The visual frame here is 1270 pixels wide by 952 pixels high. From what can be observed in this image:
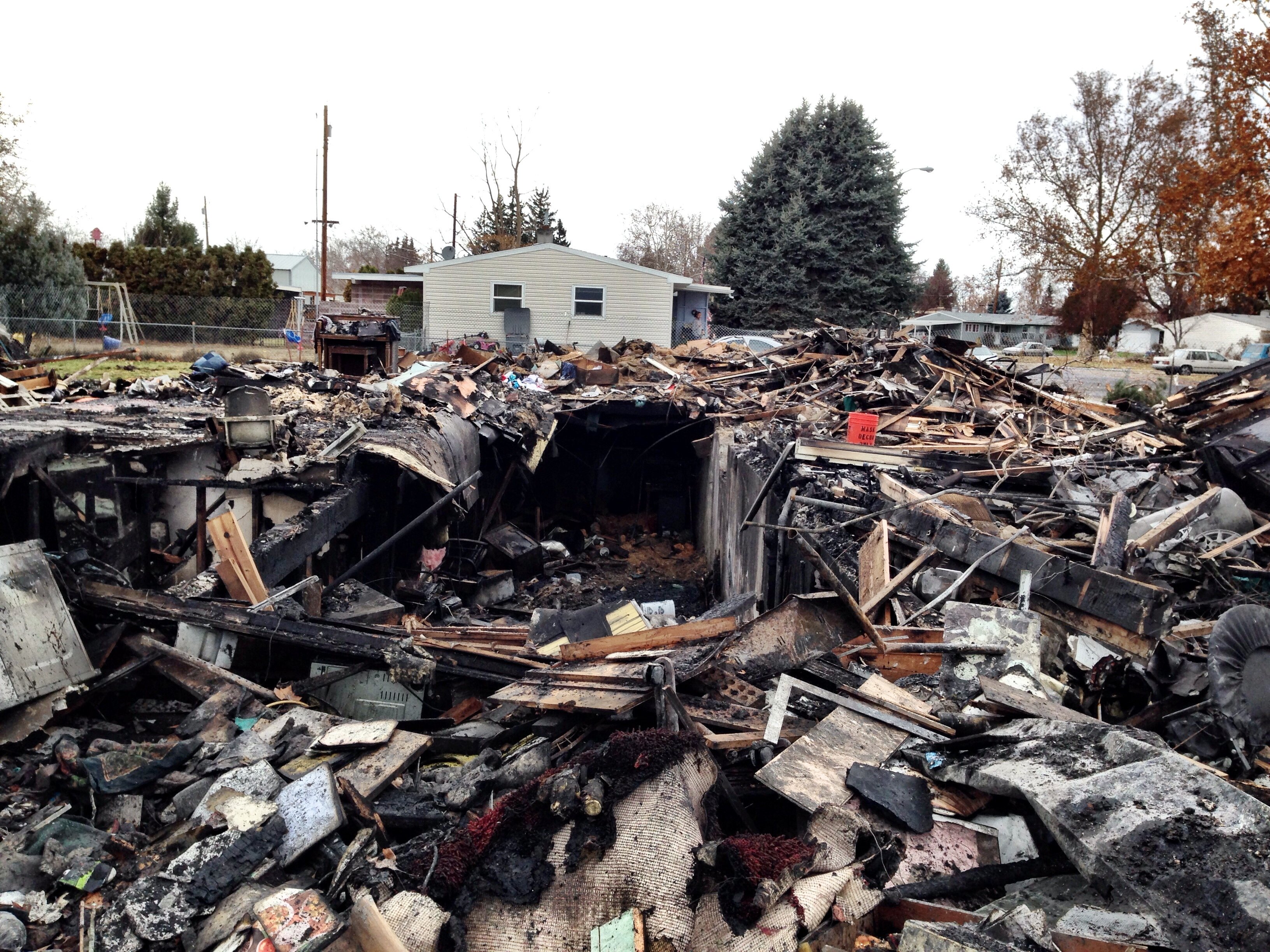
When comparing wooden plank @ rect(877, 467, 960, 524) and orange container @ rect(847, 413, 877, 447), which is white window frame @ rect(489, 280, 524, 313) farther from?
wooden plank @ rect(877, 467, 960, 524)

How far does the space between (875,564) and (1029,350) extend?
108 feet

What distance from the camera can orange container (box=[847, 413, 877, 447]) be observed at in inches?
378

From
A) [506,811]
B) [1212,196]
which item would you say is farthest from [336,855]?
[1212,196]

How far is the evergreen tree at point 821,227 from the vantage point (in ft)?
104

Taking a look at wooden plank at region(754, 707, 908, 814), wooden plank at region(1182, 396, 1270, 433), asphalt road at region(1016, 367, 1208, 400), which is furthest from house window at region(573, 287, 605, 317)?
wooden plank at region(754, 707, 908, 814)

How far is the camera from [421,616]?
8.64 m

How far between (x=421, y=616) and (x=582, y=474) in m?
8.27

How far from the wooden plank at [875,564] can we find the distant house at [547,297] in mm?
18311

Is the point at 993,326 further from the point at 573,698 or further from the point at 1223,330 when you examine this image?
the point at 573,698

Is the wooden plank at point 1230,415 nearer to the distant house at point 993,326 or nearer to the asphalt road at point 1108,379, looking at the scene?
the asphalt road at point 1108,379

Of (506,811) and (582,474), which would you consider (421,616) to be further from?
(582,474)

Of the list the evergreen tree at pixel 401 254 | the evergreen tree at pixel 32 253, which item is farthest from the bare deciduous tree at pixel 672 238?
the evergreen tree at pixel 32 253

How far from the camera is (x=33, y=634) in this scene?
491 centimetres

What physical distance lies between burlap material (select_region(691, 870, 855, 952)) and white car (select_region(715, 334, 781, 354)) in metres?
16.3
